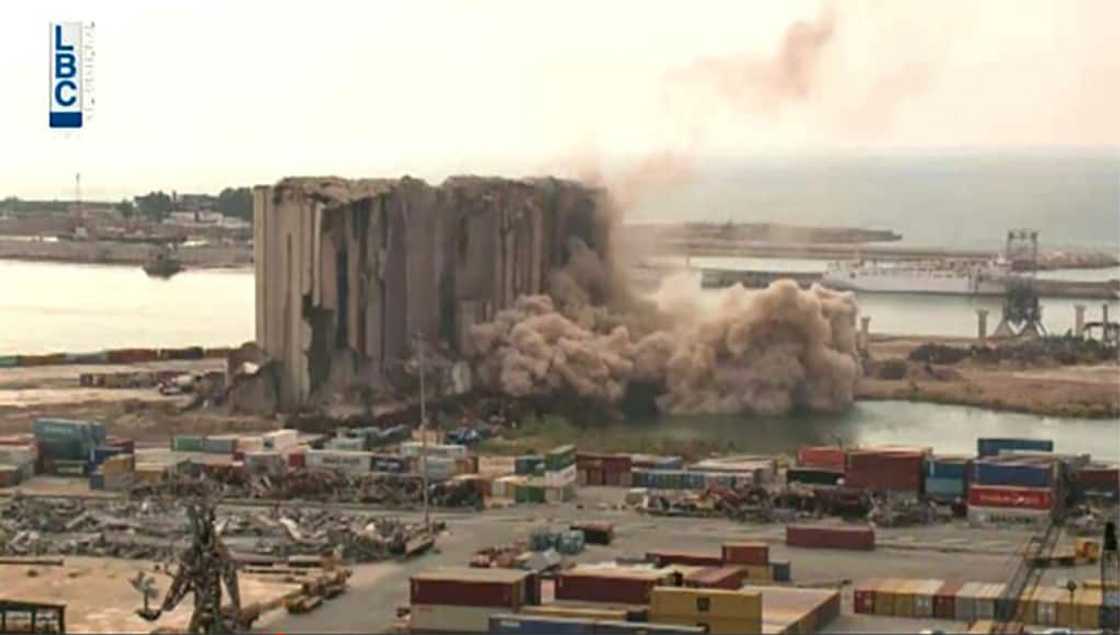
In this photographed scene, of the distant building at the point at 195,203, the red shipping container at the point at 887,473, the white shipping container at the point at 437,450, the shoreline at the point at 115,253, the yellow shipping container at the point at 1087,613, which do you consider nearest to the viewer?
the yellow shipping container at the point at 1087,613

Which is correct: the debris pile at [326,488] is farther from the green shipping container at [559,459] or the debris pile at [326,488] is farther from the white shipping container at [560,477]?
the green shipping container at [559,459]

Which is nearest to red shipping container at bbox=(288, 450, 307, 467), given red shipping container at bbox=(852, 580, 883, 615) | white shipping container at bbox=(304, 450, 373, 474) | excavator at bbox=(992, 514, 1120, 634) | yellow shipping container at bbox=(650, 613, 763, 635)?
white shipping container at bbox=(304, 450, 373, 474)

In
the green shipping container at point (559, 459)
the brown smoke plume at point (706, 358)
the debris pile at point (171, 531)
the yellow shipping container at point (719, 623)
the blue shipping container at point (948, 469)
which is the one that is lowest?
the debris pile at point (171, 531)

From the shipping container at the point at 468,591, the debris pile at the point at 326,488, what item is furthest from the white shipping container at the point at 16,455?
the shipping container at the point at 468,591

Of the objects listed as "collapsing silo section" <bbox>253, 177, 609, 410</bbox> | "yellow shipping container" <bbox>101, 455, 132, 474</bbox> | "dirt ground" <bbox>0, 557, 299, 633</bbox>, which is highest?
"collapsing silo section" <bbox>253, 177, 609, 410</bbox>

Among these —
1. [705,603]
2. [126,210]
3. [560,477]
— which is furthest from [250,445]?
[126,210]

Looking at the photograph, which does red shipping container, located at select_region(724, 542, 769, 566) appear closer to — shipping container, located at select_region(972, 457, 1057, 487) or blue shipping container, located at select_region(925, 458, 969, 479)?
shipping container, located at select_region(972, 457, 1057, 487)

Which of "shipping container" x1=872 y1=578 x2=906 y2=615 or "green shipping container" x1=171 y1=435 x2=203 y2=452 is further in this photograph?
"green shipping container" x1=171 y1=435 x2=203 y2=452
